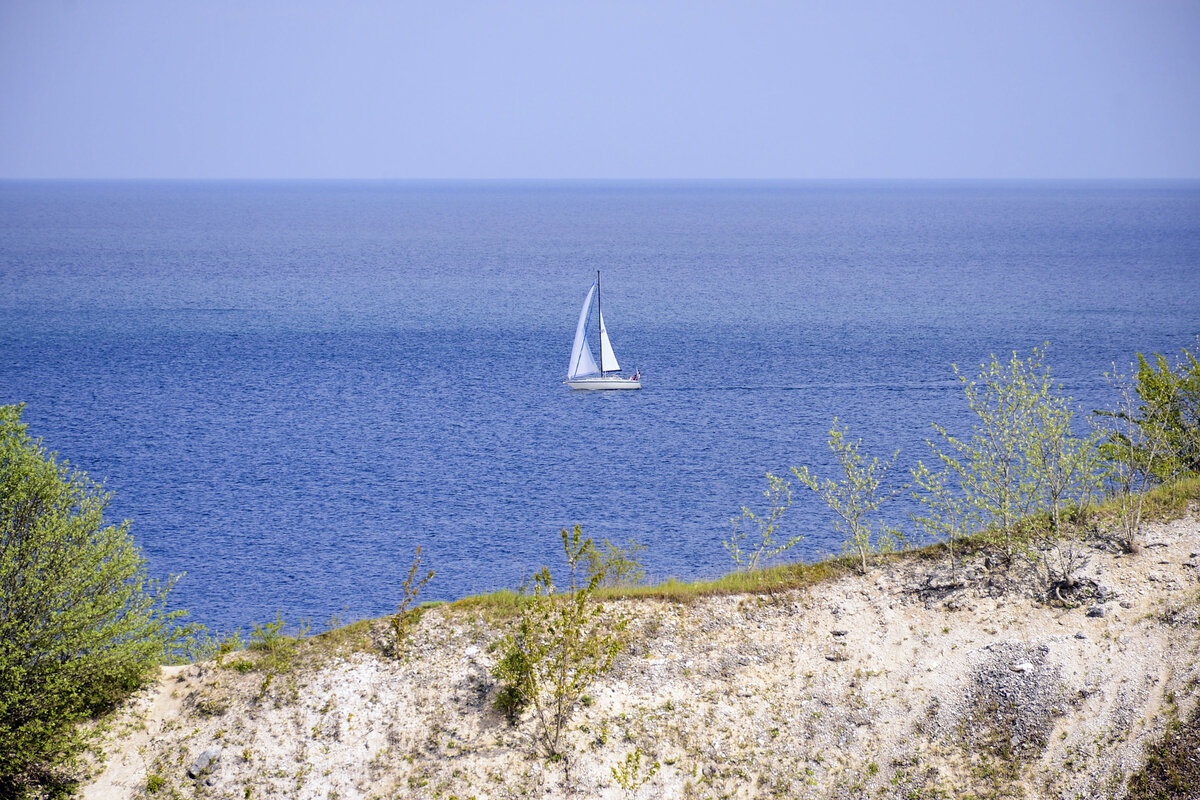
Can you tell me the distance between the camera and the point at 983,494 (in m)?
28.9

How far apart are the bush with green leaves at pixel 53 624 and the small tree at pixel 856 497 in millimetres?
18654

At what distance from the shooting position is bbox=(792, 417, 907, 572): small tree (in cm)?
2886

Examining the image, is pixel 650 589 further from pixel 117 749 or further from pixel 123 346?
pixel 123 346

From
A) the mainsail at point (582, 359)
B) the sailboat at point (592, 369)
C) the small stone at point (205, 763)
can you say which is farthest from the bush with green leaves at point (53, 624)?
the mainsail at point (582, 359)

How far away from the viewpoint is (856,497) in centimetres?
6034

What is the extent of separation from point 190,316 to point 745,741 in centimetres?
12471

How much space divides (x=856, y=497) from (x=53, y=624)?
47.1 m

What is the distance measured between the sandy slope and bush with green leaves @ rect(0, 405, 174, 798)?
105cm

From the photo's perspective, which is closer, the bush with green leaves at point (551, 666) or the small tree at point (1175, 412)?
the bush with green leaves at point (551, 666)

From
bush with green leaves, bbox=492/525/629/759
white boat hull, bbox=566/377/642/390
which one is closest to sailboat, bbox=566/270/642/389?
white boat hull, bbox=566/377/642/390

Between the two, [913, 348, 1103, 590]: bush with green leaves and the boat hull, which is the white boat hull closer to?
the boat hull

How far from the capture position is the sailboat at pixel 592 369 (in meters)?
91.9

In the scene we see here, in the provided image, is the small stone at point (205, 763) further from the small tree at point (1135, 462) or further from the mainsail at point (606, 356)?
the mainsail at point (606, 356)

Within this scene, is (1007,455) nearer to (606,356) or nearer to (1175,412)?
(1175,412)
